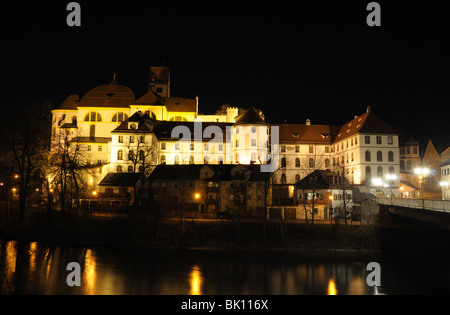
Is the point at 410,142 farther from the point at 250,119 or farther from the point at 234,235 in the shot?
the point at 234,235

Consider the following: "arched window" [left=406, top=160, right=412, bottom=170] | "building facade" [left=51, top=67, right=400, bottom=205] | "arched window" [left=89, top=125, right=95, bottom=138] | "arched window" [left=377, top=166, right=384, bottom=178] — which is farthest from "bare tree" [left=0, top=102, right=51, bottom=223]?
"arched window" [left=406, top=160, right=412, bottom=170]

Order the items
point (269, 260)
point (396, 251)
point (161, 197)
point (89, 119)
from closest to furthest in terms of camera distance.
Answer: point (269, 260) → point (396, 251) → point (161, 197) → point (89, 119)

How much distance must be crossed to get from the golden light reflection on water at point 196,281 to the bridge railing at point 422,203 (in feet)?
67.6

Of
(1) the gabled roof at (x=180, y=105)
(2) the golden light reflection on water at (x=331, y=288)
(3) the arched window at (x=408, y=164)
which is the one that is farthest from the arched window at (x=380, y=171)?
(1) the gabled roof at (x=180, y=105)

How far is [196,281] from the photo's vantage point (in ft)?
94.5

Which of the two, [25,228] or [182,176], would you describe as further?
[182,176]

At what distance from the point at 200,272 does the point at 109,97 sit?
53336 mm

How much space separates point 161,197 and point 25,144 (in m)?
18.7

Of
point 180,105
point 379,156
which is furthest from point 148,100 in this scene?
point 379,156

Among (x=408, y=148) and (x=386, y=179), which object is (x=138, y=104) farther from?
(x=408, y=148)

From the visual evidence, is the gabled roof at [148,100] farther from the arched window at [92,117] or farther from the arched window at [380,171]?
the arched window at [380,171]

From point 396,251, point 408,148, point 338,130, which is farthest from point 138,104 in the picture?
point 408,148

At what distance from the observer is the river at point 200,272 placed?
27.3 m

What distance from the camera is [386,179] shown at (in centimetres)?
6206
